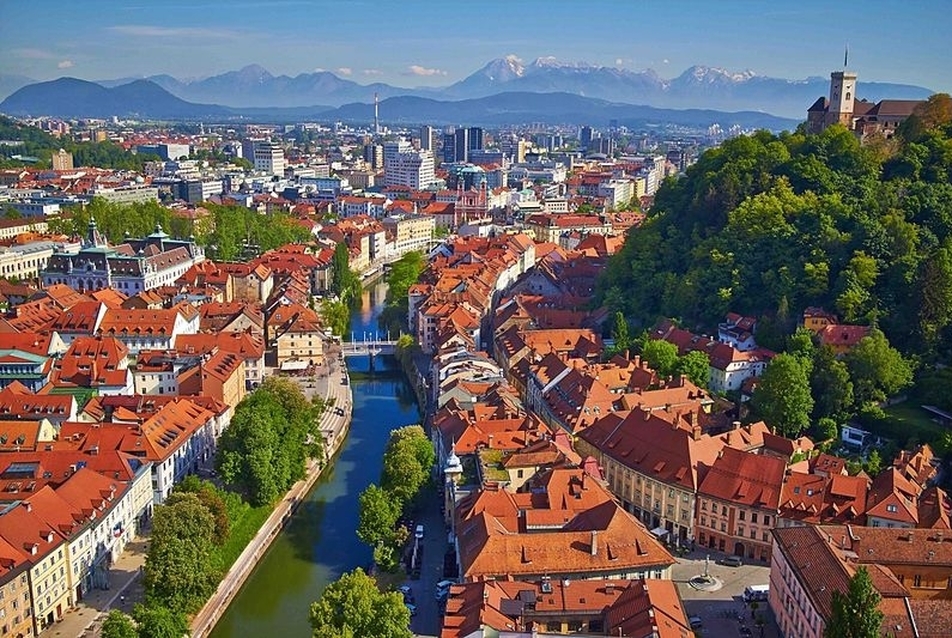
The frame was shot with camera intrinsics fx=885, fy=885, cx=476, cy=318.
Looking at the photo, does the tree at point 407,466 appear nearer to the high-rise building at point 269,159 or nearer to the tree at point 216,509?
the tree at point 216,509

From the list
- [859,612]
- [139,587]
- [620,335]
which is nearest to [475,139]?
[620,335]

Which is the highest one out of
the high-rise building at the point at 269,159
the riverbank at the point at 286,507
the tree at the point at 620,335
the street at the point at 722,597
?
the high-rise building at the point at 269,159

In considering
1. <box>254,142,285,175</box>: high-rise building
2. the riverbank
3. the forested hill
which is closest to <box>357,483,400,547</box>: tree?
the riverbank

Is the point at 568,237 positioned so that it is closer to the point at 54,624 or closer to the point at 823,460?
the point at 823,460

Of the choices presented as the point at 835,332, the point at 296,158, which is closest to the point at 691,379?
the point at 835,332

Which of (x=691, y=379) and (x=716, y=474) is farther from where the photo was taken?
(x=691, y=379)

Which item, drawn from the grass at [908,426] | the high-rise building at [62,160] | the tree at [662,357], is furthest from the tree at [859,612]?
the high-rise building at [62,160]

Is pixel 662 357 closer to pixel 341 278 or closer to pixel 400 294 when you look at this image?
pixel 400 294
